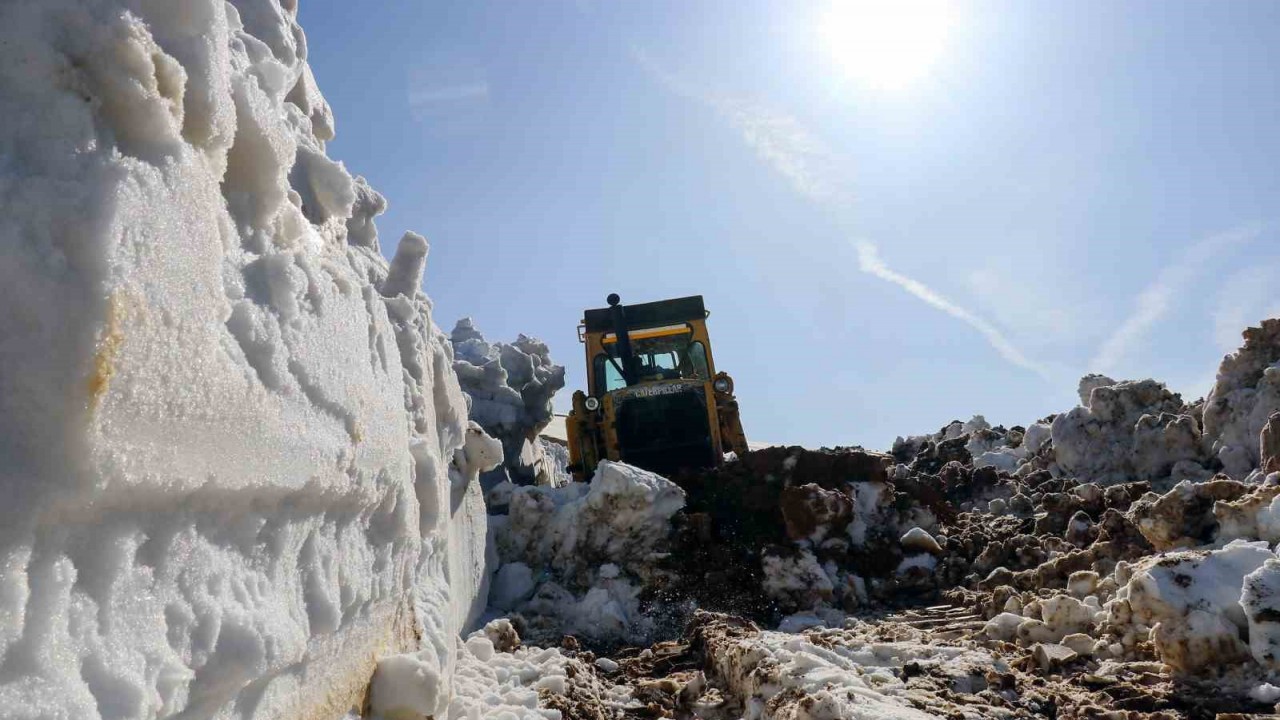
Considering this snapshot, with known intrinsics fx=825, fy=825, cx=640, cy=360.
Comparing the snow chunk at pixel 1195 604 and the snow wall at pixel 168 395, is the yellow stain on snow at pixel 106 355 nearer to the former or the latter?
the snow wall at pixel 168 395

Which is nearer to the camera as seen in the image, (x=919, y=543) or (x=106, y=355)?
(x=106, y=355)

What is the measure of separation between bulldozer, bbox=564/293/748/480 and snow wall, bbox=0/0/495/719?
6835 mm

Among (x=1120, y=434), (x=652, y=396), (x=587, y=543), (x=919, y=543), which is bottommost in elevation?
(x=919, y=543)

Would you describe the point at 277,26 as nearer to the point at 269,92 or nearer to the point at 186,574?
the point at 269,92

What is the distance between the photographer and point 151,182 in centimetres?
158

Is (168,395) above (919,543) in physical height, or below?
above

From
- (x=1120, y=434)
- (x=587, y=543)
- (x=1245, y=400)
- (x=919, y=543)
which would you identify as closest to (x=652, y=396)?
(x=587, y=543)

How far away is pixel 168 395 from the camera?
1.50m

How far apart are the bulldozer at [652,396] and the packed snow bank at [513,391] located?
109 centimetres

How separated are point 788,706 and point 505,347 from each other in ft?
33.5

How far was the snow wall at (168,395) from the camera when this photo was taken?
1.29 metres

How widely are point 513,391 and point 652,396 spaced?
2.32 metres

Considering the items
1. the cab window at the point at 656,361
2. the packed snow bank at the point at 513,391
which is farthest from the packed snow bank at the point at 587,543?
the cab window at the point at 656,361

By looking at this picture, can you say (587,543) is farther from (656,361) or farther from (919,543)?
(656,361)
